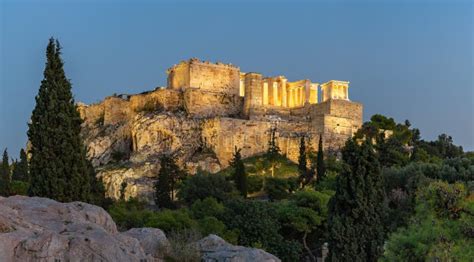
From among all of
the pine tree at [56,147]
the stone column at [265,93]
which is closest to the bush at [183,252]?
the pine tree at [56,147]

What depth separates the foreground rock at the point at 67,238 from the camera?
11586 mm

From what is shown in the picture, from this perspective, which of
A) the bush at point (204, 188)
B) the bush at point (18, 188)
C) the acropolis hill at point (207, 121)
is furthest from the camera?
the acropolis hill at point (207, 121)

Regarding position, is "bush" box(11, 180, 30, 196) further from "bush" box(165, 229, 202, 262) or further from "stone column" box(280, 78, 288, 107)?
"stone column" box(280, 78, 288, 107)

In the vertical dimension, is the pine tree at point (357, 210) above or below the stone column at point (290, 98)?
below

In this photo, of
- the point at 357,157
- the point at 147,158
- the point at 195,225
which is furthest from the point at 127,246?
the point at 147,158

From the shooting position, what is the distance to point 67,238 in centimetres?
1195

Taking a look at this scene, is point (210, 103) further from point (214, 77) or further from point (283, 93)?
point (283, 93)

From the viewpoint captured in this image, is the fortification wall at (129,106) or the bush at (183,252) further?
the fortification wall at (129,106)

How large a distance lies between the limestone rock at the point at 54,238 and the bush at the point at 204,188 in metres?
28.9

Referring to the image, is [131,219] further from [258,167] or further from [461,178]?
[258,167]

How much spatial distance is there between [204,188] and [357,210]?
22.9 m

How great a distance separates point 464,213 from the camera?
11.6 m

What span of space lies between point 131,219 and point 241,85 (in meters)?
41.7

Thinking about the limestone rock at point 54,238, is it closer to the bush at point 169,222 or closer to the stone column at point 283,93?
the bush at point 169,222
